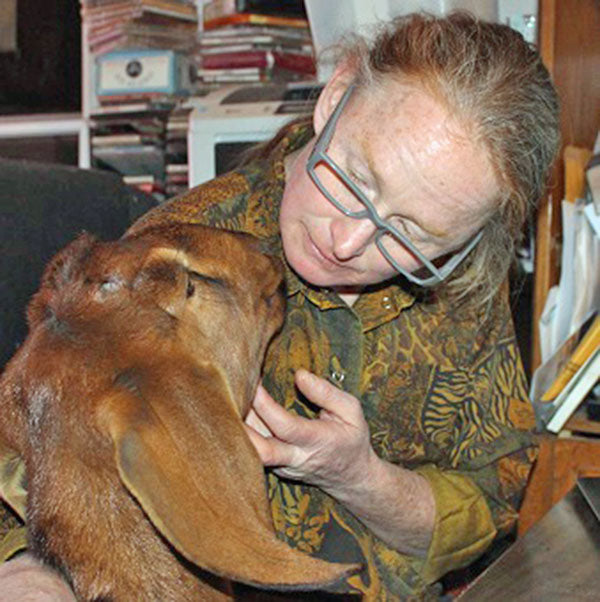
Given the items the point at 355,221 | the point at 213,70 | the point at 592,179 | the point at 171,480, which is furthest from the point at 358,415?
the point at 213,70

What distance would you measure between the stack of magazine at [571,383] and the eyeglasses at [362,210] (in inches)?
28.0

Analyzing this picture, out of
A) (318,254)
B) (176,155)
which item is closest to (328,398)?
(318,254)

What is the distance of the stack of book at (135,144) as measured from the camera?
430 centimetres

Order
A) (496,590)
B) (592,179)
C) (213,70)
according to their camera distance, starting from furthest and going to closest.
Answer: (213,70) < (592,179) < (496,590)

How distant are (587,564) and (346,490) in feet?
1.27

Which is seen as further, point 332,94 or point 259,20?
point 259,20

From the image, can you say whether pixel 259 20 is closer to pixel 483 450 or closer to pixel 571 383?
pixel 571 383

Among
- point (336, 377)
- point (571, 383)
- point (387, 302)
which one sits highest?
point (387, 302)

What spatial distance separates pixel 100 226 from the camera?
6.49 ft

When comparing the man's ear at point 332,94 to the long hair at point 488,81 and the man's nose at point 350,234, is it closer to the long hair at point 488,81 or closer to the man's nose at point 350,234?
the long hair at point 488,81

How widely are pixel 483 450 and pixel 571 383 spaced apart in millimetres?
505

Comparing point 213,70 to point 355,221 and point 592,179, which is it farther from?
point 355,221

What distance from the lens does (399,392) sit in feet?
6.05

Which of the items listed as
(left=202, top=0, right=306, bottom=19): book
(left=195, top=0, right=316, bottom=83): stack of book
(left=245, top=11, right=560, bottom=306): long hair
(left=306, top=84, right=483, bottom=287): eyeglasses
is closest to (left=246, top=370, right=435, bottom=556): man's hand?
(left=306, top=84, right=483, bottom=287): eyeglasses
